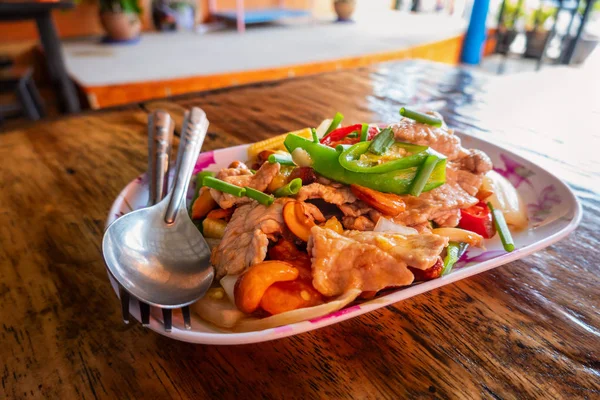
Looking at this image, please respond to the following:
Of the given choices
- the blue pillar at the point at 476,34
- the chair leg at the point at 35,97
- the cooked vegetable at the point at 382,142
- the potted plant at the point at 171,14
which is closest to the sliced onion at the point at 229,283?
the cooked vegetable at the point at 382,142

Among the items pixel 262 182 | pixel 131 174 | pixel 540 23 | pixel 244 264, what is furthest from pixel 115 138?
pixel 540 23

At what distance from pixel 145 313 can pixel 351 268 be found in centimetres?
38

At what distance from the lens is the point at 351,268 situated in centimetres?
81

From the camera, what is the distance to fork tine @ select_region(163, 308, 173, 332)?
67cm

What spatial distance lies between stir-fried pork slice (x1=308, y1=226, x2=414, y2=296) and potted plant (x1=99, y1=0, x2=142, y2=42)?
560 centimetres

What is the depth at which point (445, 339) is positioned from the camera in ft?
2.62

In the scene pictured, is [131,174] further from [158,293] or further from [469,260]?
[469,260]

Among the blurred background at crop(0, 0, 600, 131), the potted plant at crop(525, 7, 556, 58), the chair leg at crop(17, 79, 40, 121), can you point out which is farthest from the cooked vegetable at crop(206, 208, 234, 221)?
the potted plant at crop(525, 7, 556, 58)

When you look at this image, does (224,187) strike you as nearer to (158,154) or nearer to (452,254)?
(158,154)

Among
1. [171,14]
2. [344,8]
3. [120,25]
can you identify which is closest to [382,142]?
[120,25]

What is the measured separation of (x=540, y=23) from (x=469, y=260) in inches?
322

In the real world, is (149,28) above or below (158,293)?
below

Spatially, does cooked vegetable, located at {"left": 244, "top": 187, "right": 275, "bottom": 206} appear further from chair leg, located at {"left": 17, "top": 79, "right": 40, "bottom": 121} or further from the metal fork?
chair leg, located at {"left": 17, "top": 79, "right": 40, "bottom": 121}

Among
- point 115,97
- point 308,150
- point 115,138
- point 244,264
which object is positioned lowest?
point 115,97
